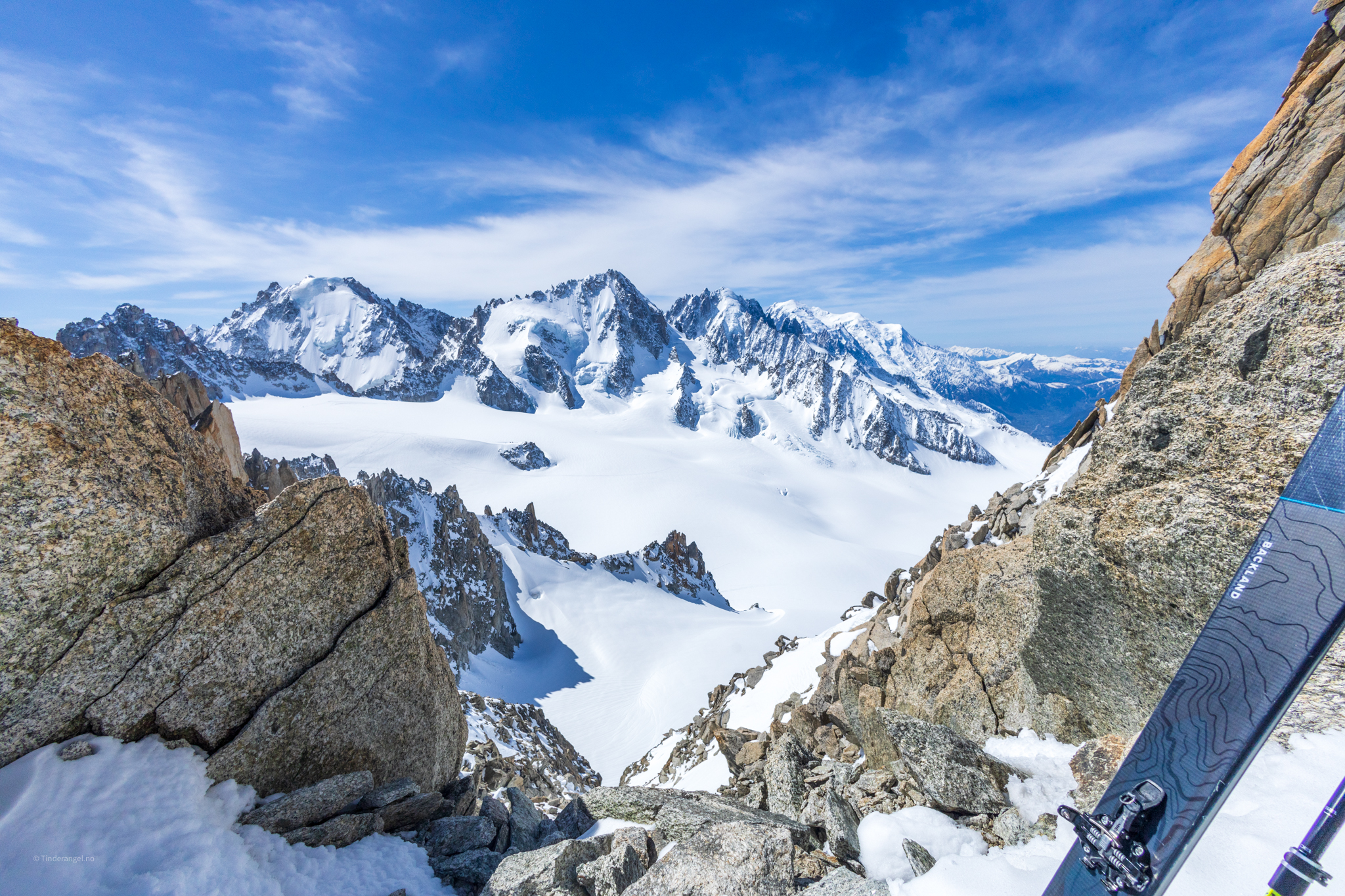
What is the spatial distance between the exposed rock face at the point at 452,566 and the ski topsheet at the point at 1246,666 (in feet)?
137

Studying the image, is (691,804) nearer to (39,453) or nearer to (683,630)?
(39,453)

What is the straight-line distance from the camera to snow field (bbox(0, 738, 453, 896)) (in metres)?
5.32

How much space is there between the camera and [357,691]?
877 centimetres

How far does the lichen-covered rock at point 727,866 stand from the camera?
19.2 feet

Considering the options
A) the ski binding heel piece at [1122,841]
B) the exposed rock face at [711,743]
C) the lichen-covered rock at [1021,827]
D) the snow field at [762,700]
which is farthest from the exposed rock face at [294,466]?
the ski binding heel piece at [1122,841]

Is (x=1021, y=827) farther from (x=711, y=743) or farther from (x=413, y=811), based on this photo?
(x=711, y=743)

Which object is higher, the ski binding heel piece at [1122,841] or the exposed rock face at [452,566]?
the ski binding heel piece at [1122,841]

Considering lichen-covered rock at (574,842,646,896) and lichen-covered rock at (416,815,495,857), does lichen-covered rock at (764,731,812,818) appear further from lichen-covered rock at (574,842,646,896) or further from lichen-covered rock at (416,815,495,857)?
lichen-covered rock at (416,815,495,857)

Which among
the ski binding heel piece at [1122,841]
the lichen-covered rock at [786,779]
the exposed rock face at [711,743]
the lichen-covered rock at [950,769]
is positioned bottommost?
the exposed rock face at [711,743]

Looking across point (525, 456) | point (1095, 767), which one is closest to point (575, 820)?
point (1095, 767)

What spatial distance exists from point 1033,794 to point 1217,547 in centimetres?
378

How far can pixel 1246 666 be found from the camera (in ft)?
14.5

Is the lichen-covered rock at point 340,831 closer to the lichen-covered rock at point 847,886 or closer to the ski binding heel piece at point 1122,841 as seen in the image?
the lichen-covered rock at point 847,886

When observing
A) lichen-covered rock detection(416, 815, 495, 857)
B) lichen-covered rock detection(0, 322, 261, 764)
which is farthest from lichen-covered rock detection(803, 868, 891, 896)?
lichen-covered rock detection(0, 322, 261, 764)
